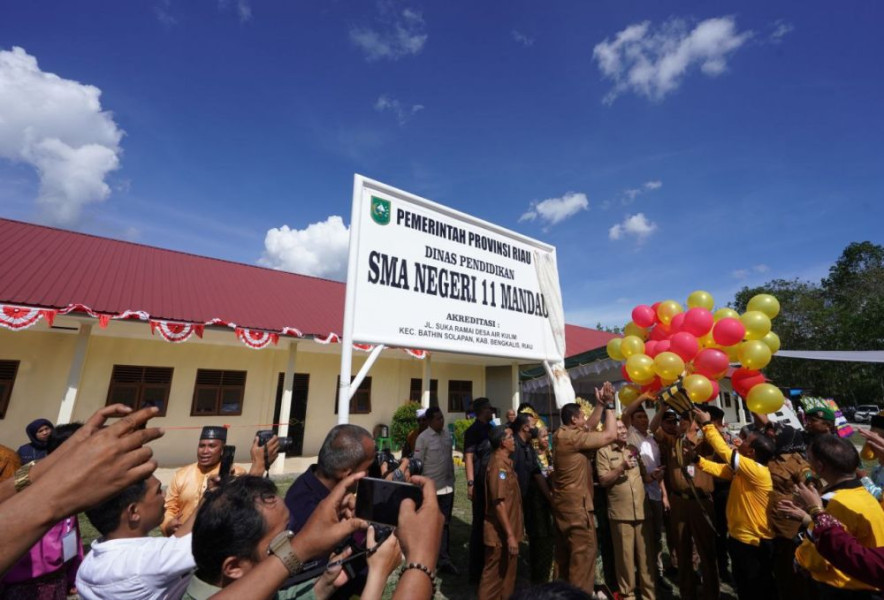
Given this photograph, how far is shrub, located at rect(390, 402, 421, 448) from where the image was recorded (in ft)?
40.2

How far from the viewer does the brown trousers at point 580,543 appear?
3.76m

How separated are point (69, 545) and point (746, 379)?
18.8 feet

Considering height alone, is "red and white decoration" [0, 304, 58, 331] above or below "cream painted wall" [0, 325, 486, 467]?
above

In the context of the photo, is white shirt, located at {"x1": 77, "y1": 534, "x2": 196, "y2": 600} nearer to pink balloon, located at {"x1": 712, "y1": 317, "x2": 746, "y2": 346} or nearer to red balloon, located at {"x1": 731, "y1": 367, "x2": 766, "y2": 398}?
pink balloon, located at {"x1": 712, "y1": 317, "x2": 746, "y2": 346}

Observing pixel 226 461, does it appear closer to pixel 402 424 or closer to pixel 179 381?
pixel 179 381

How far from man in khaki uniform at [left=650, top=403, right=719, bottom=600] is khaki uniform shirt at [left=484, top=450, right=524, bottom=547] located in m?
1.58

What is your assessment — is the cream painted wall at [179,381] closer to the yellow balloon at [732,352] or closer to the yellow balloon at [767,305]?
the yellow balloon at [732,352]

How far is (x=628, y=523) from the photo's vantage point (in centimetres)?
410

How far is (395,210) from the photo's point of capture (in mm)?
4730

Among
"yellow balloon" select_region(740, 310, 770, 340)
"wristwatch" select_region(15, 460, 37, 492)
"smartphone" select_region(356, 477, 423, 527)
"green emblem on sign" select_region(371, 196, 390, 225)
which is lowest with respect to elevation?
"smartphone" select_region(356, 477, 423, 527)

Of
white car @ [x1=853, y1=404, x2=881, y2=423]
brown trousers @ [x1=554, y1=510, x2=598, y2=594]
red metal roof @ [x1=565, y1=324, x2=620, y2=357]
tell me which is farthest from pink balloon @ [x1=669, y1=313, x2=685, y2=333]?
white car @ [x1=853, y1=404, x2=881, y2=423]

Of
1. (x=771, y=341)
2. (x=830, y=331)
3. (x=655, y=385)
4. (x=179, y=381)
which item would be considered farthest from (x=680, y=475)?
(x=830, y=331)

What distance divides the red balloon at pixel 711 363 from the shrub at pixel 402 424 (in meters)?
9.27

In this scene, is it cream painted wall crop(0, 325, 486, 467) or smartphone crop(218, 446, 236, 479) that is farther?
cream painted wall crop(0, 325, 486, 467)
